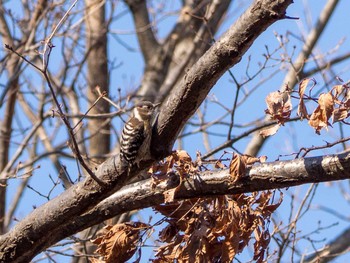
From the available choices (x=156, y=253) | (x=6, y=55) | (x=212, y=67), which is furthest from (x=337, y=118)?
(x=6, y=55)

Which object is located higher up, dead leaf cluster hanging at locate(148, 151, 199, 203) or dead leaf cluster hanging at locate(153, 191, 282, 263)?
dead leaf cluster hanging at locate(148, 151, 199, 203)

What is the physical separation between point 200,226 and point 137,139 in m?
0.56

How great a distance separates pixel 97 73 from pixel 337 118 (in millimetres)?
6133

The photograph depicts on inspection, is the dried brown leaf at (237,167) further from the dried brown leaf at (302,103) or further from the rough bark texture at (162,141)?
the dried brown leaf at (302,103)

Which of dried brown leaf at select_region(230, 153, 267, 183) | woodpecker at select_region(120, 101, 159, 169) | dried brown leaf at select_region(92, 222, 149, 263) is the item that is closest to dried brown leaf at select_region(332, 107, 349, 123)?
dried brown leaf at select_region(230, 153, 267, 183)

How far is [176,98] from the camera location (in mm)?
3361

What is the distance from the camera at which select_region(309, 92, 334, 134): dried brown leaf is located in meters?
3.24

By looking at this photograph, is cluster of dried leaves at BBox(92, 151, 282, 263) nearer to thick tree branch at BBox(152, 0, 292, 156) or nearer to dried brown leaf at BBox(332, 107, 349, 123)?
thick tree branch at BBox(152, 0, 292, 156)

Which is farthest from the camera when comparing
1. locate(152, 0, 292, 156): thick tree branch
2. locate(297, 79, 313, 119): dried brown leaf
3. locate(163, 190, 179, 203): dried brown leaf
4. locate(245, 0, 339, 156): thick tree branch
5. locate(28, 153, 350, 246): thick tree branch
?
locate(245, 0, 339, 156): thick tree branch

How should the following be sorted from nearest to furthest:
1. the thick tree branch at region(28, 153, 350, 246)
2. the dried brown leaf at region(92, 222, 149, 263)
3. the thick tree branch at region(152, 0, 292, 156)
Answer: the thick tree branch at region(152, 0, 292, 156), the thick tree branch at region(28, 153, 350, 246), the dried brown leaf at region(92, 222, 149, 263)

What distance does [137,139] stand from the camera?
3793 mm

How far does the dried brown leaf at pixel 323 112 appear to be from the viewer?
3244 millimetres

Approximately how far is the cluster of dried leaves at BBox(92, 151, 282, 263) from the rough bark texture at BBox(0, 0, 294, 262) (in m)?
0.11

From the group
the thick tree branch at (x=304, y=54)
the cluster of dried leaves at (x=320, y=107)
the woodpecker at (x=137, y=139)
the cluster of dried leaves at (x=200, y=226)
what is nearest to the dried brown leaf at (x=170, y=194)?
the cluster of dried leaves at (x=200, y=226)
